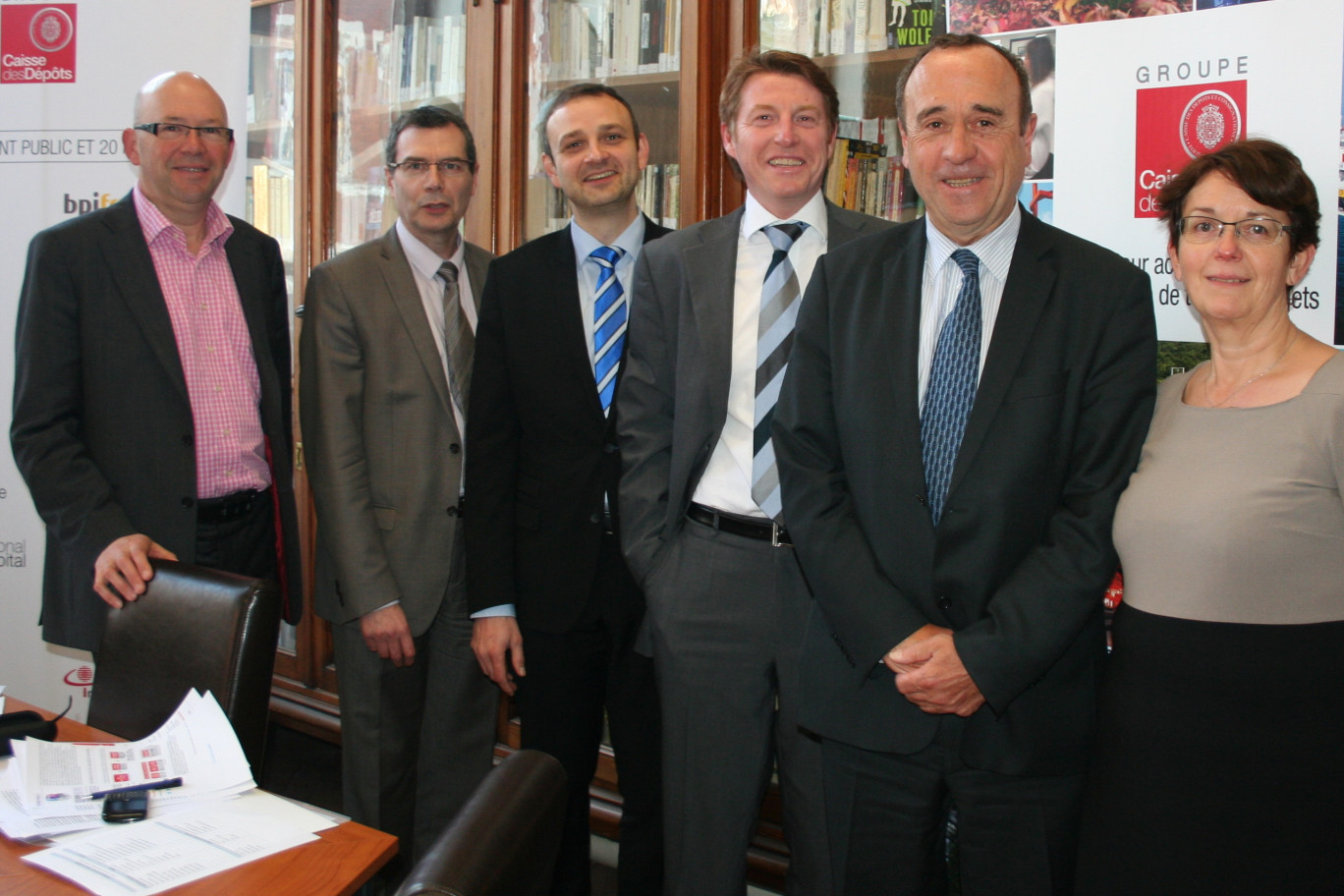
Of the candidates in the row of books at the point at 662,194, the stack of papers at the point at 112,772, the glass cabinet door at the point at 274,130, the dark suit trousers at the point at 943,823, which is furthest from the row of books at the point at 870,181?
the glass cabinet door at the point at 274,130

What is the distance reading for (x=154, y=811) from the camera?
130 centimetres

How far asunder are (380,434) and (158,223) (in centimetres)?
76

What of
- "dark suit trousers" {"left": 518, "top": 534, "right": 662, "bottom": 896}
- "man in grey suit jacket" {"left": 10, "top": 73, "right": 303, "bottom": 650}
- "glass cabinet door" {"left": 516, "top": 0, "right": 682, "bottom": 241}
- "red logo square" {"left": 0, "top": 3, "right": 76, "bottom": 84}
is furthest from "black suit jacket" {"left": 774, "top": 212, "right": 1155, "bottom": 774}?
"red logo square" {"left": 0, "top": 3, "right": 76, "bottom": 84}

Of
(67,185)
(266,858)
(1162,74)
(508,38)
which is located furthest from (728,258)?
(67,185)

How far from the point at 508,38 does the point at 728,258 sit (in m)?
1.61

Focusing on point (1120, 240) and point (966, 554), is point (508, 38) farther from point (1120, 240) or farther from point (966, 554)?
point (966, 554)

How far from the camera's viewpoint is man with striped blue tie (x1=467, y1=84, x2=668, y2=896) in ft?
7.45

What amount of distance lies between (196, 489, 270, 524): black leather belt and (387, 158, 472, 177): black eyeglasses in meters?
0.92

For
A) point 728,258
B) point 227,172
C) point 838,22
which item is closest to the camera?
point 728,258

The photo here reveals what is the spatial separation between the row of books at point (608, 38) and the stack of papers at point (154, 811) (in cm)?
224

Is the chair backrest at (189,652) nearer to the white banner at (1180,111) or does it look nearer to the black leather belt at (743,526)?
the black leather belt at (743,526)

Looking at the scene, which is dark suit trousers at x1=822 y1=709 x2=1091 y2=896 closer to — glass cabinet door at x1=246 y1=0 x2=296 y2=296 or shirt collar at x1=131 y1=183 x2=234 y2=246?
shirt collar at x1=131 y1=183 x2=234 y2=246

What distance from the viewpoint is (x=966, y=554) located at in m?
1.62

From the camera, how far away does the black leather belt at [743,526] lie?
1.96 metres
